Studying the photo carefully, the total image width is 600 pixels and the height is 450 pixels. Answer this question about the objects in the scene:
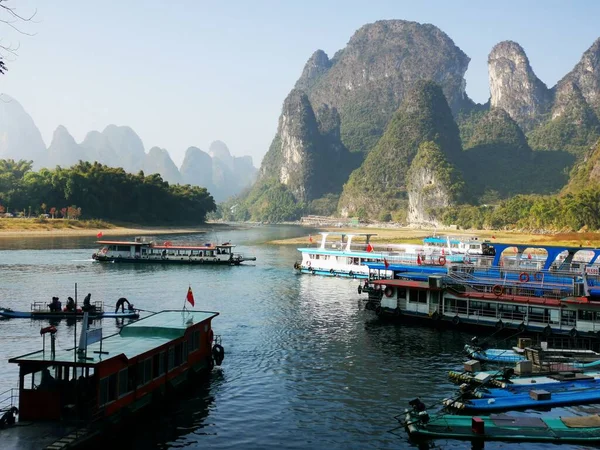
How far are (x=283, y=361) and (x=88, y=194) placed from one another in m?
138

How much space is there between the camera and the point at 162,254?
3371 inches

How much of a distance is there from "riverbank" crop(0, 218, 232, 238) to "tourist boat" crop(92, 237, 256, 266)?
4800 centimetres

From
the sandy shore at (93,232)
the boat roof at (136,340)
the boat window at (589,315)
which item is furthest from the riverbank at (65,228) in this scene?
the boat window at (589,315)

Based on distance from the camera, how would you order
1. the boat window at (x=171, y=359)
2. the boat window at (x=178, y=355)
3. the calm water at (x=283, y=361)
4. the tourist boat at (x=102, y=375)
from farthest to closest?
the boat window at (x=178, y=355)
the boat window at (x=171, y=359)
the calm water at (x=283, y=361)
the tourist boat at (x=102, y=375)

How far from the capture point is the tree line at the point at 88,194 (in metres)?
150

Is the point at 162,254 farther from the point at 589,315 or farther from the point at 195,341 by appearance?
the point at 589,315

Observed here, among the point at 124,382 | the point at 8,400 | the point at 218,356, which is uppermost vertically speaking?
the point at 124,382

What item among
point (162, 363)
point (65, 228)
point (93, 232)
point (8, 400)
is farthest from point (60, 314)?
point (65, 228)

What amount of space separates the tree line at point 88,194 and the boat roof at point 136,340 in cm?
12826

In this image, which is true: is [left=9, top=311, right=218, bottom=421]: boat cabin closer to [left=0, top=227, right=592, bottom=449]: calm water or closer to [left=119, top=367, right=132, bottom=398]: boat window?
[left=119, top=367, right=132, bottom=398]: boat window

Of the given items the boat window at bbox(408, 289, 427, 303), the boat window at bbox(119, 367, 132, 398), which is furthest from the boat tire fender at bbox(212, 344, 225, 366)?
the boat window at bbox(408, 289, 427, 303)

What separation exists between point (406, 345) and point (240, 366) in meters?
11.0

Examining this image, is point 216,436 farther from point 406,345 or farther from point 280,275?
point 280,275

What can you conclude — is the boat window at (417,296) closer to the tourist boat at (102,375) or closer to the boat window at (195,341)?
the boat window at (195,341)
